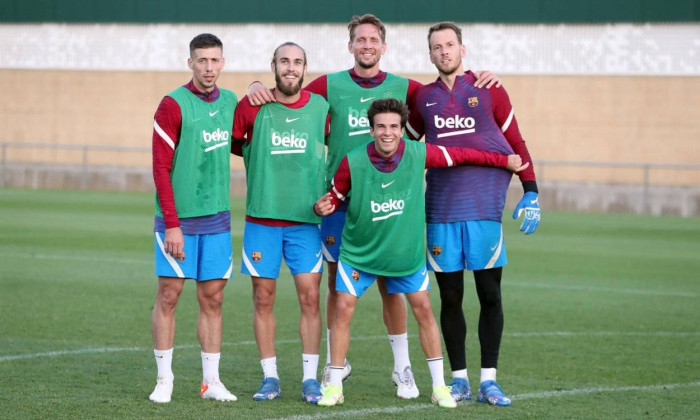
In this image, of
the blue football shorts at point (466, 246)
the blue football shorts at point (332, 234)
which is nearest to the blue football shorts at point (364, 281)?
the blue football shorts at point (466, 246)

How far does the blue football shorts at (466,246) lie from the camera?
7.51m

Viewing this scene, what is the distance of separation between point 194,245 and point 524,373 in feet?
8.82

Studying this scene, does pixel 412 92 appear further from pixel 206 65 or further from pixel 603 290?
pixel 603 290

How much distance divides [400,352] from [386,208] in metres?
0.98

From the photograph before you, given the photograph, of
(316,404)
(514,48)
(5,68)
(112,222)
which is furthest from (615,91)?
(316,404)

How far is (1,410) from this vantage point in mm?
6840

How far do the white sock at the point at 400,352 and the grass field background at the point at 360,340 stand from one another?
0.65 ft

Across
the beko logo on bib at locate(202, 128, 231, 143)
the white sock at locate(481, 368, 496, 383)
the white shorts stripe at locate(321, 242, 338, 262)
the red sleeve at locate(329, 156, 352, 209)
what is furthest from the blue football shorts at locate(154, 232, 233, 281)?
the white sock at locate(481, 368, 496, 383)

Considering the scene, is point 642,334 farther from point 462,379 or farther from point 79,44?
point 79,44

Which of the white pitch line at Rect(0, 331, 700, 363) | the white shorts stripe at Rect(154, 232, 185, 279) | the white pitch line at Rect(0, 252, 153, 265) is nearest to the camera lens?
the white shorts stripe at Rect(154, 232, 185, 279)

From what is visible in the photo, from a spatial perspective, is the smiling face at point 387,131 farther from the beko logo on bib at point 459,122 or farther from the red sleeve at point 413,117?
the red sleeve at point 413,117

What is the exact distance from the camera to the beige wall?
27.4 metres

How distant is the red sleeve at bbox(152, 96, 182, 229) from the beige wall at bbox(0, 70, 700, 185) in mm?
21323

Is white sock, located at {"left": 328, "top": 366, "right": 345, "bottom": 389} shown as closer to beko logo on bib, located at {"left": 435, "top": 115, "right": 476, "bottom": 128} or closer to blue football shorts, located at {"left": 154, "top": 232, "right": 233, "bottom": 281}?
blue football shorts, located at {"left": 154, "top": 232, "right": 233, "bottom": 281}
